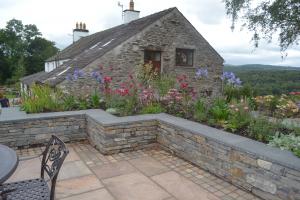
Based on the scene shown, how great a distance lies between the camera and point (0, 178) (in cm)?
165

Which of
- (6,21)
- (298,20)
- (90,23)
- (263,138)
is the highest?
(6,21)

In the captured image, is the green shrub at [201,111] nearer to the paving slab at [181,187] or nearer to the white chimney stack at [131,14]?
the paving slab at [181,187]

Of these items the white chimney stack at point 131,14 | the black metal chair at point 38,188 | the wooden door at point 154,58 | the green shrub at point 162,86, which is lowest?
the black metal chair at point 38,188

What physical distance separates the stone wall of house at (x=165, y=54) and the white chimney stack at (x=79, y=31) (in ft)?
38.6

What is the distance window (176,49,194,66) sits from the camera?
11837 mm

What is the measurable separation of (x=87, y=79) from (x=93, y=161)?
19.5 feet

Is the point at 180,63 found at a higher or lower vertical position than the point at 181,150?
higher

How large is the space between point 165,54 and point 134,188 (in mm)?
8904

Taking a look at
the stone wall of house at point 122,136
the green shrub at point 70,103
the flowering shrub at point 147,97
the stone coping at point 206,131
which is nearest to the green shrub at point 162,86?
the flowering shrub at point 147,97

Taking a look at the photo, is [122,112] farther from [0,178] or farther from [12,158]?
[0,178]

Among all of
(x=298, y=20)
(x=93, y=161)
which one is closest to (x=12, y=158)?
(x=93, y=161)

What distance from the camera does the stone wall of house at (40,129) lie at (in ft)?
14.1

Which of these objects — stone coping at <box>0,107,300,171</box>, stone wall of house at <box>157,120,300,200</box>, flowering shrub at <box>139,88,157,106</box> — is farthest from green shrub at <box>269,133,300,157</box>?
flowering shrub at <box>139,88,157,106</box>

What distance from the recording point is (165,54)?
36.9ft
